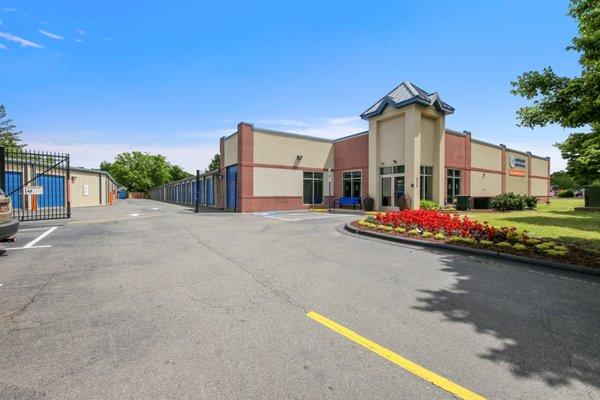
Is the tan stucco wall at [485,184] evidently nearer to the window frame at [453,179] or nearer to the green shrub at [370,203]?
the window frame at [453,179]

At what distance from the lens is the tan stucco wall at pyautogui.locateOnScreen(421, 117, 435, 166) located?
69.8 feet

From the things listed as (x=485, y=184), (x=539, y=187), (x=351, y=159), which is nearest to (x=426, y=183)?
(x=351, y=159)

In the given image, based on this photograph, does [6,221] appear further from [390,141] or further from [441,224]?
[390,141]

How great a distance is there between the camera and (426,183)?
71.2ft

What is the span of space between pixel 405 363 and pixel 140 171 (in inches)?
3754

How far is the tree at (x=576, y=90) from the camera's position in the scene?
6.64m

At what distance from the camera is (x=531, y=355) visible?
3.05 meters

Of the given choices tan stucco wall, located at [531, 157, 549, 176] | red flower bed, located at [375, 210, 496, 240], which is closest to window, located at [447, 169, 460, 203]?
red flower bed, located at [375, 210, 496, 240]

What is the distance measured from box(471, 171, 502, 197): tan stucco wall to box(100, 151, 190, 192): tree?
79.5 meters

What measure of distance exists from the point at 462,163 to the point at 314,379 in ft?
84.7

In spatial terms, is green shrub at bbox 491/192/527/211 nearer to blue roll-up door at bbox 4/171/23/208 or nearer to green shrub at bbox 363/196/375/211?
green shrub at bbox 363/196/375/211

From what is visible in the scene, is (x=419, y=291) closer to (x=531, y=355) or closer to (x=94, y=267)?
(x=531, y=355)

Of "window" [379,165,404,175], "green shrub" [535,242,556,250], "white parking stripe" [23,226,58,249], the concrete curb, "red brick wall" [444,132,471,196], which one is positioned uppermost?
"red brick wall" [444,132,471,196]

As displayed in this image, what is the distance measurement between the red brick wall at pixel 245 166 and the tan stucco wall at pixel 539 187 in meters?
31.6
